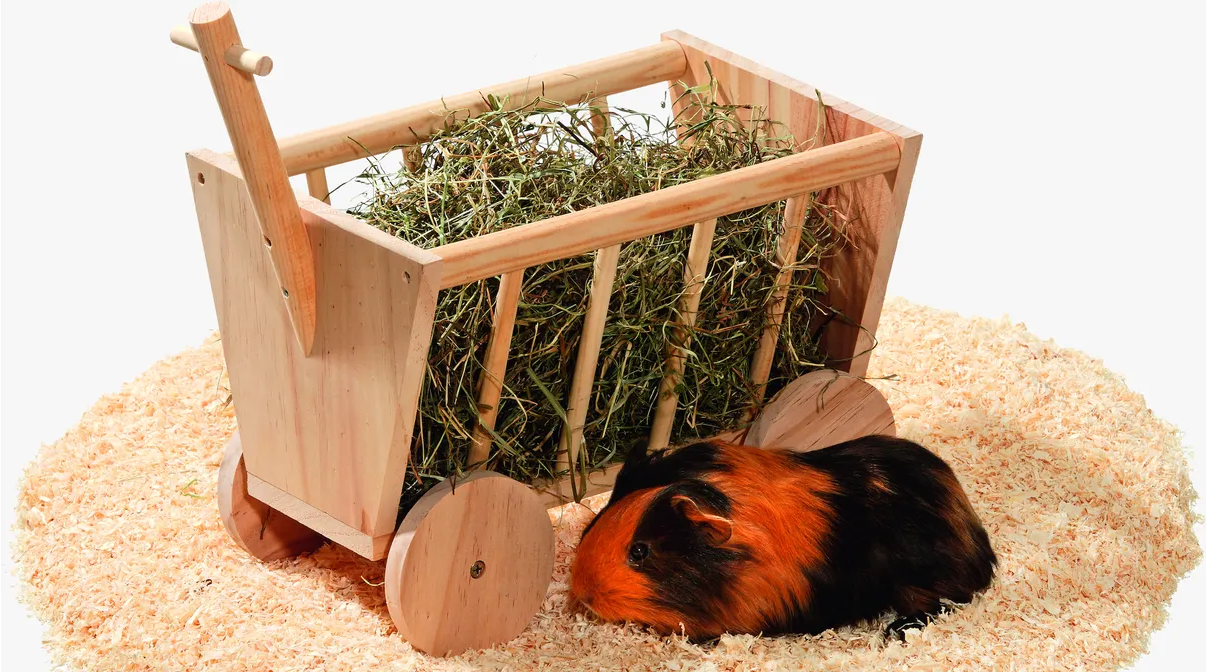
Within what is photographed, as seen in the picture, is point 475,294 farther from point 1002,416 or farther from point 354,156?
point 1002,416

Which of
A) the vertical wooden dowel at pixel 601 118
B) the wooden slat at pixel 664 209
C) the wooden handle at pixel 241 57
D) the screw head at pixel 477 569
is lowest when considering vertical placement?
the screw head at pixel 477 569

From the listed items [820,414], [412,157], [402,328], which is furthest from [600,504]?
[402,328]

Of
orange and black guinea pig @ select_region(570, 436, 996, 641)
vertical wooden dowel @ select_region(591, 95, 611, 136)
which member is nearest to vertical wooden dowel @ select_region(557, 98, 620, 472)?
orange and black guinea pig @ select_region(570, 436, 996, 641)


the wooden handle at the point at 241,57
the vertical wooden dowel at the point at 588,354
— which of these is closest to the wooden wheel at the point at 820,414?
the vertical wooden dowel at the point at 588,354

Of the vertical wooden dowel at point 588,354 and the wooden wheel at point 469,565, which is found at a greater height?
the vertical wooden dowel at point 588,354

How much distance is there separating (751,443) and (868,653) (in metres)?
0.69

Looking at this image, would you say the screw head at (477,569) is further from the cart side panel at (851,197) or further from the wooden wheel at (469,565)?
the cart side panel at (851,197)

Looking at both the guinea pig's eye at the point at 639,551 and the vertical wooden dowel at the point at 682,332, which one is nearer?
the guinea pig's eye at the point at 639,551

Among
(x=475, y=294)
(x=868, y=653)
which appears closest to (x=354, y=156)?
(x=475, y=294)

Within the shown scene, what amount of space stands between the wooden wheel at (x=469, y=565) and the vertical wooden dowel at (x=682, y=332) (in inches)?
16.3

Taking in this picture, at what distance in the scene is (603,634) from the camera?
14.0 ft

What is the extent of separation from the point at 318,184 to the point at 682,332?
1036mm

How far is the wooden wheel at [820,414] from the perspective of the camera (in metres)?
4.66

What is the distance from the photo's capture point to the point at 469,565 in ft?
13.6
